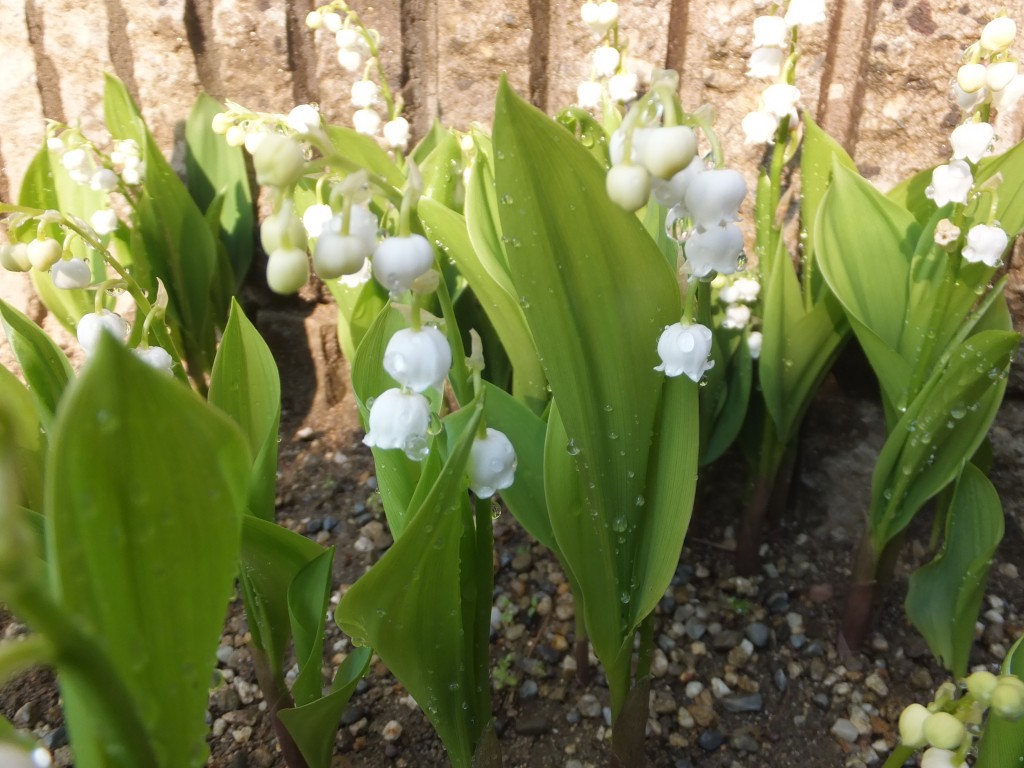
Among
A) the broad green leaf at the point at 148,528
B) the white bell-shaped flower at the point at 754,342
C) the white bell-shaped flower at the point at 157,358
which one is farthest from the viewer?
the white bell-shaped flower at the point at 754,342

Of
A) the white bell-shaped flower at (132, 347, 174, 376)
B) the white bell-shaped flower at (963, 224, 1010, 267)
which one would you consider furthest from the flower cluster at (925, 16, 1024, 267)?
the white bell-shaped flower at (132, 347, 174, 376)

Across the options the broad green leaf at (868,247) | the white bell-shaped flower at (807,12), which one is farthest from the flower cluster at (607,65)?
the broad green leaf at (868,247)

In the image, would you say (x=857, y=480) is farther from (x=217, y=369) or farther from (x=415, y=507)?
(x=217, y=369)

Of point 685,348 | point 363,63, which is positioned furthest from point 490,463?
point 363,63

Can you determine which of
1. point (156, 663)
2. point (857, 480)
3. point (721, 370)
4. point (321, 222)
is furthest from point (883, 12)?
point (156, 663)

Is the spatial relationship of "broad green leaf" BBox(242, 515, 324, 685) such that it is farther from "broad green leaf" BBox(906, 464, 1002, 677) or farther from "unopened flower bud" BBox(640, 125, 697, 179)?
"broad green leaf" BBox(906, 464, 1002, 677)

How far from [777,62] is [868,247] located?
12.6 inches

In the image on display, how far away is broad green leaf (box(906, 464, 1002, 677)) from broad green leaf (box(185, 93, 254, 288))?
1.47 m

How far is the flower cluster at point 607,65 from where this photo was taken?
50.5 inches

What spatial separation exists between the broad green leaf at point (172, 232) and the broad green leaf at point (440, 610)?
1.08 metres

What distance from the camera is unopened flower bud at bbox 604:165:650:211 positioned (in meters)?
0.57

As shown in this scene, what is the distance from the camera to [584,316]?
77 centimetres

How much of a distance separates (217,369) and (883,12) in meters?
1.17

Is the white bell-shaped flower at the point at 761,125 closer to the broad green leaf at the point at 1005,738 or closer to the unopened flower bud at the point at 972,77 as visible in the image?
the unopened flower bud at the point at 972,77
